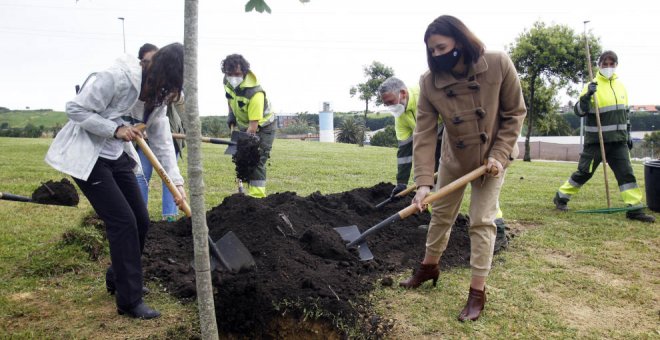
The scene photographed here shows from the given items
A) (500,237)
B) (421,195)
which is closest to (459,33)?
(421,195)

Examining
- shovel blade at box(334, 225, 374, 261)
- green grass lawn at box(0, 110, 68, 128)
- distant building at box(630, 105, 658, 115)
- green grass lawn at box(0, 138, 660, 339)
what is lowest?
green grass lawn at box(0, 138, 660, 339)

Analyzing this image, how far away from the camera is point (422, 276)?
12.7 ft

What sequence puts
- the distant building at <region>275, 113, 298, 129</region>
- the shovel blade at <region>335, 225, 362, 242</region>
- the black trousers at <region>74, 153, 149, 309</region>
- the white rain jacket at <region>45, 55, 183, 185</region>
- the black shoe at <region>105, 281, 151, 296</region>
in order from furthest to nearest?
1. the distant building at <region>275, 113, 298, 129</region>
2. the shovel blade at <region>335, 225, 362, 242</region>
3. the black shoe at <region>105, 281, 151, 296</region>
4. the black trousers at <region>74, 153, 149, 309</region>
5. the white rain jacket at <region>45, 55, 183, 185</region>

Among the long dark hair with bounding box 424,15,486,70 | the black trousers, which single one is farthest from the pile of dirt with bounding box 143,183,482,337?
the long dark hair with bounding box 424,15,486,70

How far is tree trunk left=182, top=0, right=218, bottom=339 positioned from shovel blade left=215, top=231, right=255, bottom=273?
1.60 m

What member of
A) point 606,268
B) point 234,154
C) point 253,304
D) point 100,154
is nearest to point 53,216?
point 234,154

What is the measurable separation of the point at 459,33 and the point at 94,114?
7.38ft

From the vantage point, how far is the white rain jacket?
291 centimetres

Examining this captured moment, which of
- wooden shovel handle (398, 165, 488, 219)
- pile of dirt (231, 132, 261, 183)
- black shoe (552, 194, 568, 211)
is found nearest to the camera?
wooden shovel handle (398, 165, 488, 219)

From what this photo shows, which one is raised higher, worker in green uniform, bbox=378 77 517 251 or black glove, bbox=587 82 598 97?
black glove, bbox=587 82 598 97

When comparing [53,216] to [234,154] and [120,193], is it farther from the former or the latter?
[120,193]

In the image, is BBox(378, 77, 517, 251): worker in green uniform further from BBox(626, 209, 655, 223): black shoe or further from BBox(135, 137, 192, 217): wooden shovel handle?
BBox(135, 137, 192, 217): wooden shovel handle

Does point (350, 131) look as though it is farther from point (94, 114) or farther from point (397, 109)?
point (94, 114)

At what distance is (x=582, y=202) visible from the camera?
7938mm
